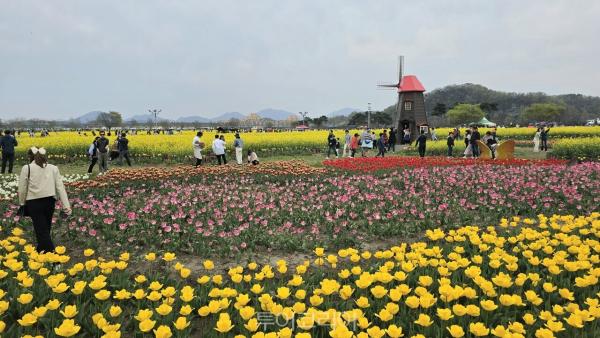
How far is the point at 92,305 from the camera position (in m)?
3.97

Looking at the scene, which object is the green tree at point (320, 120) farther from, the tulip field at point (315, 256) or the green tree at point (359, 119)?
the tulip field at point (315, 256)

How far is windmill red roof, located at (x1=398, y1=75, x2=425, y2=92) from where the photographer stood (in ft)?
137

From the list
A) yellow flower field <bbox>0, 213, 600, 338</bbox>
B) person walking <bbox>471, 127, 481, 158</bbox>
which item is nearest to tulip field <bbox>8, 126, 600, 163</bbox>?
person walking <bbox>471, 127, 481, 158</bbox>

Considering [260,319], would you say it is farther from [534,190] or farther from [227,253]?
[534,190]

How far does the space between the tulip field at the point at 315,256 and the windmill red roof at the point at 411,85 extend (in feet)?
89.8

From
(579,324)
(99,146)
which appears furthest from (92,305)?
(99,146)

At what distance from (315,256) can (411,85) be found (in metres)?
38.3

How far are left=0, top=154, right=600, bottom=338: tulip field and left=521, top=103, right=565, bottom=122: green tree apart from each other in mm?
99394

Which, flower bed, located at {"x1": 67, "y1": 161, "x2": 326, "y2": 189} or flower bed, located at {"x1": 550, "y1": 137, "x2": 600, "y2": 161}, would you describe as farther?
flower bed, located at {"x1": 550, "y1": 137, "x2": 600, "y2": 161}

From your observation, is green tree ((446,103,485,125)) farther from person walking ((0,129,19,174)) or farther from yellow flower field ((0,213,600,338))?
yellow flower field ((0,213,600,338))

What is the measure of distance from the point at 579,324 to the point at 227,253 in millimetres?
4828

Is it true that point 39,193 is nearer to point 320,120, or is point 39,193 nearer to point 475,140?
point 475,140

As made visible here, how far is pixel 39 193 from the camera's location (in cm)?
630

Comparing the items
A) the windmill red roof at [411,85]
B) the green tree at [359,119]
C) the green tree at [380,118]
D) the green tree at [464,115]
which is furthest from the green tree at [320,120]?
the windmill red roof at [411,85]
